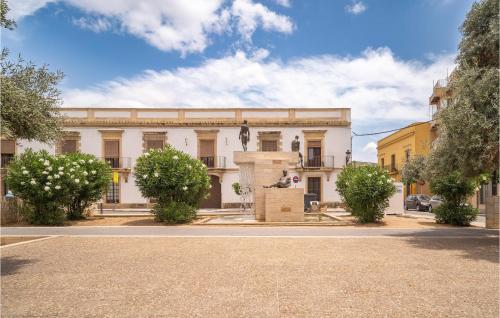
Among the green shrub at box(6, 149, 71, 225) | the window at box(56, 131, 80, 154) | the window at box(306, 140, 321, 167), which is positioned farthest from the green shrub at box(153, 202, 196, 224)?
the window at box(56, 131, 80, 154)

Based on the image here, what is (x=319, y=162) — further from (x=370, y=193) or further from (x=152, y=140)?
(x=370, y=193)

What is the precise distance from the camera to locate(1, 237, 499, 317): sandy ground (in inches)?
174

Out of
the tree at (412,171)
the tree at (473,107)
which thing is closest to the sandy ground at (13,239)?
the tree at (473,107)

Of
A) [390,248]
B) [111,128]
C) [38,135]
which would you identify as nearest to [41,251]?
[38,135]

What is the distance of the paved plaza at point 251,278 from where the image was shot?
14.6 ft

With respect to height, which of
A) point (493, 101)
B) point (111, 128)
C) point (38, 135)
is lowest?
point (38, 135)

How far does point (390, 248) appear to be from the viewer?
28.1 feet

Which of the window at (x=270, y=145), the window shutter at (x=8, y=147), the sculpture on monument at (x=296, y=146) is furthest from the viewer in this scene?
the window at (x=270, y=145)

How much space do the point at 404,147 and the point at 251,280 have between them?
37.1 m

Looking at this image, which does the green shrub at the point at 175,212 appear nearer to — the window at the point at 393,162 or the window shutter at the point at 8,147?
the window shutter at the point at 8,147

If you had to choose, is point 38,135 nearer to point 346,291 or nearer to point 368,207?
point 346,291

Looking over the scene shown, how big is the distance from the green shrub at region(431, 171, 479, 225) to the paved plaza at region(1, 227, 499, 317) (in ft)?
16.7

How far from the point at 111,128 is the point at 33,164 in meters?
16.6

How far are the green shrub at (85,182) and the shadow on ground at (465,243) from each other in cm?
1206
